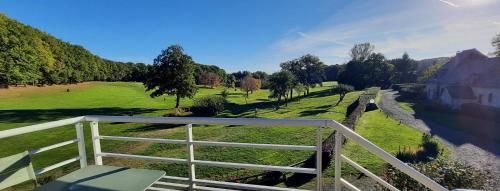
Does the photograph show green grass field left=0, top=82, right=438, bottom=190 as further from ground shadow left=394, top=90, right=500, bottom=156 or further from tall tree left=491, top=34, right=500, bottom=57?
tall tree left=491, top=34, right=500, bottom=57

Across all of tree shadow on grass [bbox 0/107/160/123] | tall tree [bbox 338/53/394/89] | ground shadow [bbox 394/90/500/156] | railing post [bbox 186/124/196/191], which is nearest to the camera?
railing post [bbox 186/124/196/191]

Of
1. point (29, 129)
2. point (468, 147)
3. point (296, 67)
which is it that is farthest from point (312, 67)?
point (29, 129)

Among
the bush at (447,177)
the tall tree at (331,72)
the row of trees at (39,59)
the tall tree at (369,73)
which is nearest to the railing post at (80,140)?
the bush at (447,177)

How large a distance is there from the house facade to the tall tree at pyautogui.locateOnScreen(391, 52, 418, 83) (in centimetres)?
2655

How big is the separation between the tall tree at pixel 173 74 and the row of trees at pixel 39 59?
1335 cm

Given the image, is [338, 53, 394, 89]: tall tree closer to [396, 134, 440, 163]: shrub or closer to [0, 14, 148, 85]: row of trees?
[0, 14, 148, 85]: row of trees

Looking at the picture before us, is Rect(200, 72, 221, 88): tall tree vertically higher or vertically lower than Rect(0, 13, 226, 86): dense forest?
lower

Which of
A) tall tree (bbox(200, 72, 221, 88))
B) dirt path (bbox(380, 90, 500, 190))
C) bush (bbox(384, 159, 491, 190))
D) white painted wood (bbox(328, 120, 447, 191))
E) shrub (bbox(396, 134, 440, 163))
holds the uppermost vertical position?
tall tree (bbox(200, 72, 221, 88))

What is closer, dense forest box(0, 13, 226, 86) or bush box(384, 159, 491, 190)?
bush box(384, 159, 491, 190)

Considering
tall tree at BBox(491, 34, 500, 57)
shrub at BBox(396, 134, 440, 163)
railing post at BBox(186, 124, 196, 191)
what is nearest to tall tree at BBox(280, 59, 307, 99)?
tall tree at BBox(491, 34, 500, 57)

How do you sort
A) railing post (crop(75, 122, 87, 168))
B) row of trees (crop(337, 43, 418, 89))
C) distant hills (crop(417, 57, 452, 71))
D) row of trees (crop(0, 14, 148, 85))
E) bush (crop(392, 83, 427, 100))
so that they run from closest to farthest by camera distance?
railing post (crop(75, 122, 87, 168)) → row of trees (crop(0, 14, 148, 85)) → bush (crop(392, 83, 427, 100)) → row of trees (crop(337, 43, 418, 89)) → distant hills (crop(417, 57, 452, 71))

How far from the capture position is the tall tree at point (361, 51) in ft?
240

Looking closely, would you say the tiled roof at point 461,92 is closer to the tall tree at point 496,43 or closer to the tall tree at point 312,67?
the tall tree at point 496,43

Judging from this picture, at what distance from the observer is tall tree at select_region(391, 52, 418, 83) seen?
65.4 meters
